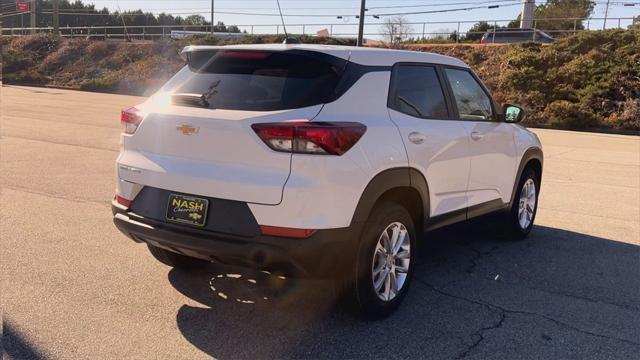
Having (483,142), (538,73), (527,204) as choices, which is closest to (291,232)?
(483,142)

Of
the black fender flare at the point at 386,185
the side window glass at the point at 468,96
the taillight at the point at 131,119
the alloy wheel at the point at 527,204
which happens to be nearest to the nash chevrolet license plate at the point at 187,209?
the taillight at the point at 131,119

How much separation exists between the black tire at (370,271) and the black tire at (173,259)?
1.58 meters

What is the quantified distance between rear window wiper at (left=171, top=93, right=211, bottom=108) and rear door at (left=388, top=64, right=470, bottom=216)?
126 centimetres

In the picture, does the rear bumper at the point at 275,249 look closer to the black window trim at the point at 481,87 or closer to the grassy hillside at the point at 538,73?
the black window trim at the point at 481,87

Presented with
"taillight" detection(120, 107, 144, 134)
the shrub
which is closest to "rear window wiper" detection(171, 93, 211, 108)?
"taillight" detection(120, 107, 144, 134)

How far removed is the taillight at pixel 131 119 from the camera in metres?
4.02

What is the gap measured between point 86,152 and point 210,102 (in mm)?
7588

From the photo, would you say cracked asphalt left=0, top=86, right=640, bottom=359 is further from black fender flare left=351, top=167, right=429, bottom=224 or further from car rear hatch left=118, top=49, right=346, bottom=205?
car rear hatch left=118, top=49, right=346, bottom=205

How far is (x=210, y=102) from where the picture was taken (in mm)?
3764

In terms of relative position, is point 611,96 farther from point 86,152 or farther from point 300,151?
point 300,151

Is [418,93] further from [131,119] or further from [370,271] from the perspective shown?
[131,119]

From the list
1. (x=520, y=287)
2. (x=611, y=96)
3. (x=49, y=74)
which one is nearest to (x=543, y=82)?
(x=611, y=96)

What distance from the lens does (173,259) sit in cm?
466

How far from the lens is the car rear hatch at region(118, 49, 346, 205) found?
3.47 m
